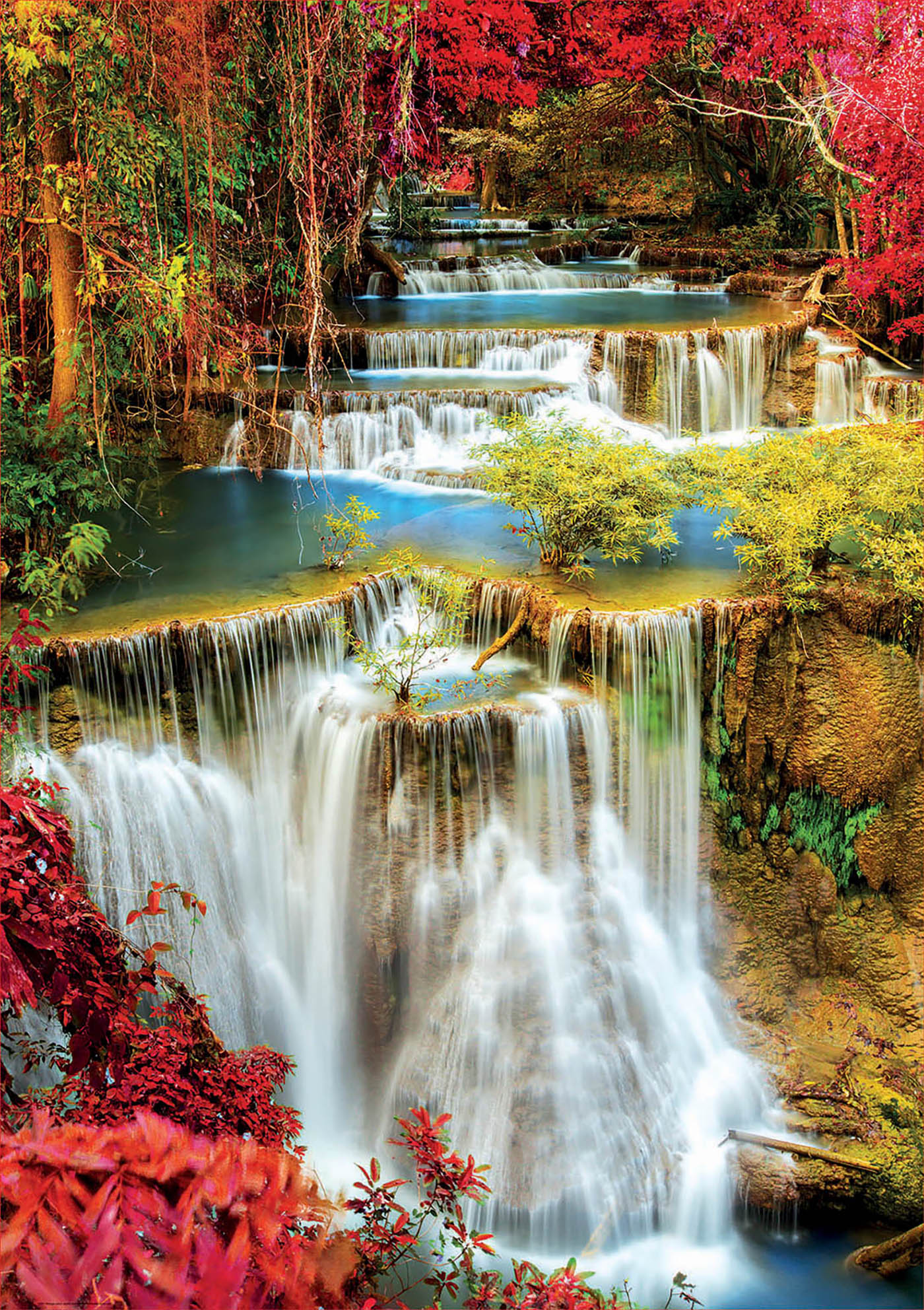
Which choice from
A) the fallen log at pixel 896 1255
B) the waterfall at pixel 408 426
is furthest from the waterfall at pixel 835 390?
the fallen log at pixel 896 1255

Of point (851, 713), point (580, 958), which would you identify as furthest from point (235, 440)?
point (851, 713)

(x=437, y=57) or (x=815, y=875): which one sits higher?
(x=437, y=57)

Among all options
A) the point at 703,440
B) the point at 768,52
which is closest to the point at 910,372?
the point at 703,440

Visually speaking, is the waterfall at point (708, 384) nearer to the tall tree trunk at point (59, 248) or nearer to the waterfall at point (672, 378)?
the waterfall at point (672, 378)

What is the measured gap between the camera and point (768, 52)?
12.0m

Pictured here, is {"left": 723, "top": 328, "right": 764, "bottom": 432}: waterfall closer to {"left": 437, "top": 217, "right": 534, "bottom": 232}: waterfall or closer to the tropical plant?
the tropical plant

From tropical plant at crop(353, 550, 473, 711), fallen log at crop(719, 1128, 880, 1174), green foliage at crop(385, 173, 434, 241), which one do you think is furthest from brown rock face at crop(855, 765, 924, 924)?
green foliage at crop(385, 173, 434, 241)

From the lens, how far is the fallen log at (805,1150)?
5.50 metres

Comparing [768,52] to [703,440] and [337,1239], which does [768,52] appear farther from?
[337,1239]

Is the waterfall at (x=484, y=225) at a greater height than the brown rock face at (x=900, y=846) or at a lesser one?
greater

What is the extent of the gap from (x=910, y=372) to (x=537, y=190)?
10.6m

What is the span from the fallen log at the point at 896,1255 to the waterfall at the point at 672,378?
6.29 meters

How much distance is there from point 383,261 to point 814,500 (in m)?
8.05

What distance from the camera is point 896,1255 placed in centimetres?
523
